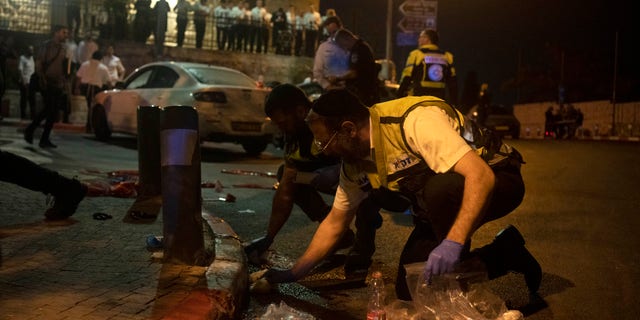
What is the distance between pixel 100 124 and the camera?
1502cm

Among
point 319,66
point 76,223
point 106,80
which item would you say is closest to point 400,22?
point 106,80

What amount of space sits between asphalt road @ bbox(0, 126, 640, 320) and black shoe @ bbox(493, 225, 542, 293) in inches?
8.0

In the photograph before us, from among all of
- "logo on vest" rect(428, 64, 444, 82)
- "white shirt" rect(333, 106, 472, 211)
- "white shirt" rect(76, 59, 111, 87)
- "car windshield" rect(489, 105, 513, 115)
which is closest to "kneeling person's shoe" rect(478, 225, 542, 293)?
"white shirt" rect(333, 106, 472, 211)

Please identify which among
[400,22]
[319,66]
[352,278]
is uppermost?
[400,22]

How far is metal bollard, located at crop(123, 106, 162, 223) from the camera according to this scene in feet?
20.5

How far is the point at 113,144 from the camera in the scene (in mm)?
14812

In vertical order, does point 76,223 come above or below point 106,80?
below

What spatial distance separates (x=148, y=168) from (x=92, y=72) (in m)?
11.1

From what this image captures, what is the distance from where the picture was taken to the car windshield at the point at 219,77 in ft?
43.0

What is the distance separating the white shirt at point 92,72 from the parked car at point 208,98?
2.75 meters

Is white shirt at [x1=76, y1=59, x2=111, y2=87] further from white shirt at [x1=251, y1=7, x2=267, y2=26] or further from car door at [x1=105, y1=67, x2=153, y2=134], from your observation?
white shirt at [x1=251, y1=7, x2=267, y2=26]

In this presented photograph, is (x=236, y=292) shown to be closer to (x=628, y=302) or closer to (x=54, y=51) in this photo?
(x=628, y=302)

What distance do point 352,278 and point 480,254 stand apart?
125 cm

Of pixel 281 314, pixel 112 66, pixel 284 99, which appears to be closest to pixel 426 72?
pixel 284 99
